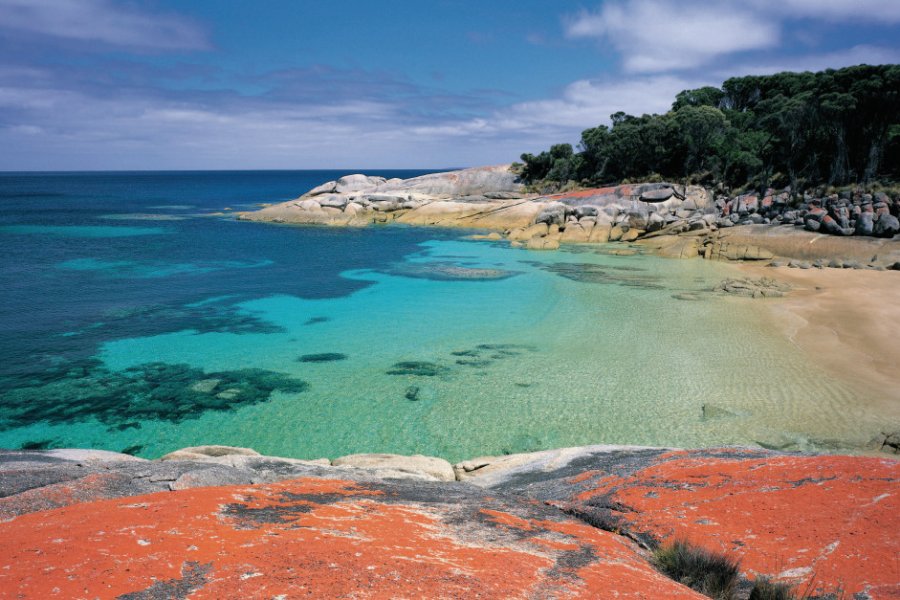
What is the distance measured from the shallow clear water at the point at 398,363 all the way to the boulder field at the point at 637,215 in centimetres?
693

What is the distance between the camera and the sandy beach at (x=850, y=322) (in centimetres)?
1616

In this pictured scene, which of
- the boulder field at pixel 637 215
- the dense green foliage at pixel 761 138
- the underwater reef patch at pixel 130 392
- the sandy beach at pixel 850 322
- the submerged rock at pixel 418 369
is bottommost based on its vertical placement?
the underwater reef patch at pixel 130 392

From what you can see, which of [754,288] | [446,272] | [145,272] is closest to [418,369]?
[446,272]

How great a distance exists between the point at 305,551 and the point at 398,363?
1362cm

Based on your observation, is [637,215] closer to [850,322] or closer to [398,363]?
[850,322]

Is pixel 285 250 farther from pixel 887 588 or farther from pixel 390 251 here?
pixel 887 588

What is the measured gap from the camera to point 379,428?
13.6 metres

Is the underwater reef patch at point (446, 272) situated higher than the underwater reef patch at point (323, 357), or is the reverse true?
the underwater reef patch at point (446, 272)

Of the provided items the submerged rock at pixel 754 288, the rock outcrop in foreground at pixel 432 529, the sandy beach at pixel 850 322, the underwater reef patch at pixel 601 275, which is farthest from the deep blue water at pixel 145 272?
the sandy beach at pixel 850 322

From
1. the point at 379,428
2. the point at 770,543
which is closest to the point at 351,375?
the point at 379,428

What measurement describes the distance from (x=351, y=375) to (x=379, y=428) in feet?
11.9

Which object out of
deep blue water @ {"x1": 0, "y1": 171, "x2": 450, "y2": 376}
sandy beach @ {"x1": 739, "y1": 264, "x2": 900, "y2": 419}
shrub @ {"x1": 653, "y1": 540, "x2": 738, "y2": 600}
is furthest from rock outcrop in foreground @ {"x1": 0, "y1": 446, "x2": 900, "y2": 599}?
deep blue water @ {"x1": 0, "y1": 171, "x2": 450, "y2": 376}

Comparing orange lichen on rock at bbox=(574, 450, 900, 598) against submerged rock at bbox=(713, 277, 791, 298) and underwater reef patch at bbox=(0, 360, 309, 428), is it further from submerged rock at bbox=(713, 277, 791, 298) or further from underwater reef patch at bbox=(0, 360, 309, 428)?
submerged rock at bbox=(713, 277, 791, 298)

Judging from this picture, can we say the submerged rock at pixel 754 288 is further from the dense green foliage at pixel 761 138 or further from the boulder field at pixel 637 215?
the dense green foliage at pixel 761 138
